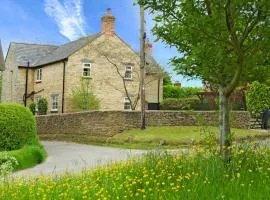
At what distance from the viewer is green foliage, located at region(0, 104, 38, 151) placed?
Result: 2073 centimetres

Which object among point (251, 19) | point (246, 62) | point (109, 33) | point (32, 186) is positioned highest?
point (109, 33)

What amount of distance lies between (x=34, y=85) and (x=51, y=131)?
16179 mm

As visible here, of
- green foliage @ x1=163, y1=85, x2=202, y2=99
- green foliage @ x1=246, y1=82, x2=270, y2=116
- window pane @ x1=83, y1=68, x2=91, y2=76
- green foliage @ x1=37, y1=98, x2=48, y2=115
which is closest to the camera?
green foliage @ x1=246, y1=82, x2=270, y2=116

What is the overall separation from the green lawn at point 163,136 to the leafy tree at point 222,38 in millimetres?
14608

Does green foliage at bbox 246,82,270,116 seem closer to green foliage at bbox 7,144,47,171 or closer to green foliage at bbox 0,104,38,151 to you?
green foliage at bbox 0,104,38,151

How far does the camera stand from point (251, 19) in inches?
341

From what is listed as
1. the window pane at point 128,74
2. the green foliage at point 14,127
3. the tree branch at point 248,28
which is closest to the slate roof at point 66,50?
the window pane at point 128,74

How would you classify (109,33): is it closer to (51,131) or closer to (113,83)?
(113,83)

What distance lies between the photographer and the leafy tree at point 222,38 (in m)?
8.51

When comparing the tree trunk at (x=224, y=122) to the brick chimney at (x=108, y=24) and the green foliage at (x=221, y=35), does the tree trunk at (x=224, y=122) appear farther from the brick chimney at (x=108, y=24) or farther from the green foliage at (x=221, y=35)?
the brick chimney at (x=108, y=24)

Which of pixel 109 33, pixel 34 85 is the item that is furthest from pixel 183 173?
pixel 34 85

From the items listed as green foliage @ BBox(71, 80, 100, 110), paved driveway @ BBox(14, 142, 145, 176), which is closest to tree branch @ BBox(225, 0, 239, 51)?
paved driveway @ BBox(14, 142, 145, 176)

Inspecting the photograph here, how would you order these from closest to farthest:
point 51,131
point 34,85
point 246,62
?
point 246,62 < point 51,131 < point 34,85

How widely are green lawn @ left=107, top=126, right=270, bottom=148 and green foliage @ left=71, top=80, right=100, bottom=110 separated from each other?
13.4 meters
